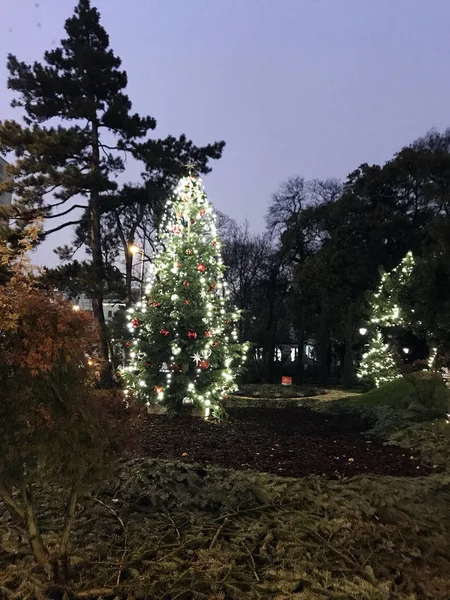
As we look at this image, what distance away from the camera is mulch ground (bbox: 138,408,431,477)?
5789mm

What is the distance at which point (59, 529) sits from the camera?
11.1 feet

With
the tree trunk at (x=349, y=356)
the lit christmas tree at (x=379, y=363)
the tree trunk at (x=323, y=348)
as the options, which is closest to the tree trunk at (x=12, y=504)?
the lit christmas tree at (x=379, y=363)

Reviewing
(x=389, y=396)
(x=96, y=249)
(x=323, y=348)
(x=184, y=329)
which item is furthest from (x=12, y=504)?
(x=323, y=348)

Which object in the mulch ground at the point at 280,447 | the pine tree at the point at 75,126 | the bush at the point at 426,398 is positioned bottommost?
the mulch ground at the point at 280,447

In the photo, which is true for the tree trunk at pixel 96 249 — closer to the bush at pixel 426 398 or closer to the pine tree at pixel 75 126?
the pine tree at pixel 75 126

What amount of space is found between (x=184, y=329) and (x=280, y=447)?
3861 millimetres

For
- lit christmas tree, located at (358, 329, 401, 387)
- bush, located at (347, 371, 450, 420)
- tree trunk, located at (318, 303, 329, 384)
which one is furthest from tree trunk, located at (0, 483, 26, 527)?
tree trunk, located at (318, 303, 329, 384)

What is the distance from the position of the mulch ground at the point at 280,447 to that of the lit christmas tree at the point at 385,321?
10.1m

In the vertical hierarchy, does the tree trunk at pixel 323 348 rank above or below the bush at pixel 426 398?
above

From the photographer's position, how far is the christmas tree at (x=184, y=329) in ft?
32.9

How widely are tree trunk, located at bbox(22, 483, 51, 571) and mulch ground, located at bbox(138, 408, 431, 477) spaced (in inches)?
116

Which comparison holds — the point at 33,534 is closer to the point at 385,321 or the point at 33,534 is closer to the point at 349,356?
the point at 385,321

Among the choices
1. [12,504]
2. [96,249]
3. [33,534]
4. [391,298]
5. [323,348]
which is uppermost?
[96,249]

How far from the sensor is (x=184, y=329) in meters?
10.2
